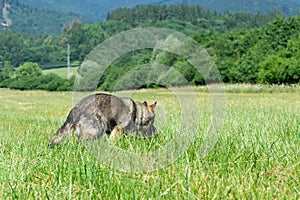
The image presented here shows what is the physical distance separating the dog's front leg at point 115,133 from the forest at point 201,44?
129 inches

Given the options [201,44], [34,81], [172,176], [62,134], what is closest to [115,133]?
[62,134]

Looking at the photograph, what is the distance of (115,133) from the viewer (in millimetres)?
5871

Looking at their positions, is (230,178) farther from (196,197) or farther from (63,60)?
(63,60)

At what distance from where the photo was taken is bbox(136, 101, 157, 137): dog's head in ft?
20.5

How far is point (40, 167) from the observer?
159 inches

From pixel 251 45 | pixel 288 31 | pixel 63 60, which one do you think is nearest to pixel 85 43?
pixel 63 60

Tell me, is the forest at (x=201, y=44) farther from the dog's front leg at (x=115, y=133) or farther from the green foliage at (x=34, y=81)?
the dog's front leg at (x=115, y=133)

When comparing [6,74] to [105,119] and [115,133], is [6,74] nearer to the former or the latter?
[105,119]

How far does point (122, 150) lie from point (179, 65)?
49310 millimetres

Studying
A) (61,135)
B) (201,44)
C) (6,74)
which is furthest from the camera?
(6,74)

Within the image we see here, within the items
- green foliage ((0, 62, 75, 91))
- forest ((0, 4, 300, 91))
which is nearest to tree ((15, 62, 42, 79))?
green foliage ((0, 62, 75, 91))

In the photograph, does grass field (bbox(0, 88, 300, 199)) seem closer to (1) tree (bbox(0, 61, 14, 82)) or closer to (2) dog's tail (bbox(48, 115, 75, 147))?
(2) dog's tail (bbox(48, 115, 75, 147))

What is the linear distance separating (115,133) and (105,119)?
0.24m

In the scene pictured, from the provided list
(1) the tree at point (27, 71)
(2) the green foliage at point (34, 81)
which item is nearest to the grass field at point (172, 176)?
(2) the green foliage at point (34, 81)
